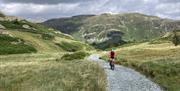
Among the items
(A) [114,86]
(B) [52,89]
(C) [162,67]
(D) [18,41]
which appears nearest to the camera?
(B) [52,89]

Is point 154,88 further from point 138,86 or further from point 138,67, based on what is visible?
point 138,67

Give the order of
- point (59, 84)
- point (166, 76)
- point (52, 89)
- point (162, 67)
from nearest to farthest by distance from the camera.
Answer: point (52, 89) < point (59, 84) < point (166, 76) < point (162, 67)

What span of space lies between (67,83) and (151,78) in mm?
12053

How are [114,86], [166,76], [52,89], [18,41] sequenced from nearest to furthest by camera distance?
[52,89] → [114,86] → [166,76] → [18,41]

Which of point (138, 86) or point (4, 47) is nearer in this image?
point (138, 86)

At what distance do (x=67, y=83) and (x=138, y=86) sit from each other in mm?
6350

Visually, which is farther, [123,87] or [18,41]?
[18,41]

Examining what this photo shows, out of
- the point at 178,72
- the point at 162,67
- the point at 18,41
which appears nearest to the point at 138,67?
the point at 162,67

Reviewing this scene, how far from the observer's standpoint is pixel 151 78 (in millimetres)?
39594

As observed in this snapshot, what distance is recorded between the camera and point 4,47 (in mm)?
172125

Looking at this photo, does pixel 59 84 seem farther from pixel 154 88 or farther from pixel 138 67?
pixel 138 67

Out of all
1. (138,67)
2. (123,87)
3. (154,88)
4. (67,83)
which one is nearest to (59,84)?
(67,83)

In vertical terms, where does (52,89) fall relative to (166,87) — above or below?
above

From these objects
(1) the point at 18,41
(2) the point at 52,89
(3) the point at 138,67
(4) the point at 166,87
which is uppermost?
(2) the point at 52,89
